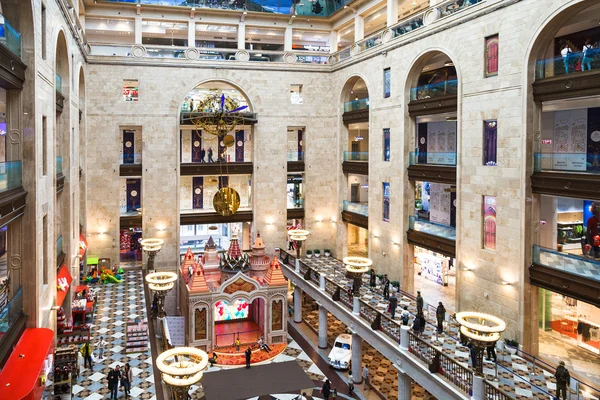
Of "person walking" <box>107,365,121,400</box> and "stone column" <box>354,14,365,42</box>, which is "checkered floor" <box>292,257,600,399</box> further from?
"stone column" <box>354,14,365,42</box>

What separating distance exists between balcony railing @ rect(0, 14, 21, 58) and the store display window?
1616cm

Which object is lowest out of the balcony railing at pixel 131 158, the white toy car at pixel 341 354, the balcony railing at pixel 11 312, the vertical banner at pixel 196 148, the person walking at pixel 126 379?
the white toy car at pixel 341 354

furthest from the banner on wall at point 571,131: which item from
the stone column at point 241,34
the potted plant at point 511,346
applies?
the stone column at point 241,34

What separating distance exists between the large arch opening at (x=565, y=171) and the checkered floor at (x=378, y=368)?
4.90m

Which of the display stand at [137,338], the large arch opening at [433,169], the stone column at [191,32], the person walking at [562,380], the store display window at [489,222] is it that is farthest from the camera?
the stone column at [191,32]

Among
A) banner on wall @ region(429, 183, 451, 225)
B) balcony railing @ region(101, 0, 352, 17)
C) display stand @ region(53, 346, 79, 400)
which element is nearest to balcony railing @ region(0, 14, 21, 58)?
display stand @ region(53, 346, 79, 400)

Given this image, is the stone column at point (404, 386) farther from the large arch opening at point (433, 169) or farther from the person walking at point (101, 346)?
the person walking at point (101, 346)

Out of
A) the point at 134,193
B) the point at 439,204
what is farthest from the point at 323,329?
the point at 134,193

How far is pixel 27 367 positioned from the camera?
10656mm

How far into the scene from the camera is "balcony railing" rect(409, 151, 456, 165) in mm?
20970

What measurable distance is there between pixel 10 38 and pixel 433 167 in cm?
1652

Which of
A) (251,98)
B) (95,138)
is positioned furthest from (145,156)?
(251,98)

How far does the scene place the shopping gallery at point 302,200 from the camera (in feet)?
47.5

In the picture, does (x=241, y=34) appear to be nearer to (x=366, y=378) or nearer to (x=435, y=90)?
(x=435, y=90)
